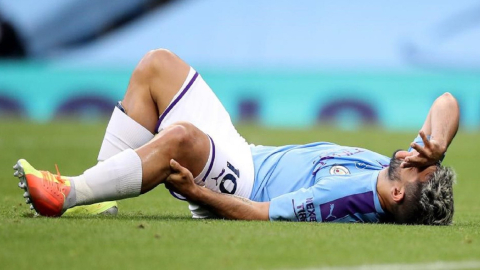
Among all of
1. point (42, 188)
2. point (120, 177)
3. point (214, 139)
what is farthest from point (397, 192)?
point (42, 188)

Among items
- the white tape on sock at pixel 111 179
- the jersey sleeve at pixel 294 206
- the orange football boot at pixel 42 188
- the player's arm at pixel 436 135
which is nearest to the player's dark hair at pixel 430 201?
the player's arm at pixel 436 135

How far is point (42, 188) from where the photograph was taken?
4961 millimetres

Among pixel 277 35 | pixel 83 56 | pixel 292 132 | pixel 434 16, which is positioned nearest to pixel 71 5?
pixel 83 56

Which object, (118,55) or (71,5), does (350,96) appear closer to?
(118,55)

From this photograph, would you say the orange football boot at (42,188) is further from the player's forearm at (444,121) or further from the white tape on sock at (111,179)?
the player's forearm at (444,121)

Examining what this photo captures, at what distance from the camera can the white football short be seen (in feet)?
17.7

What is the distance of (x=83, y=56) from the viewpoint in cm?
1883

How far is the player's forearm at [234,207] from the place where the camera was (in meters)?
5.36

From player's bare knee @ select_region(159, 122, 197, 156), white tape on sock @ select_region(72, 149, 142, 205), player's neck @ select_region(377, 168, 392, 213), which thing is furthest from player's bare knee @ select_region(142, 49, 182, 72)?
player's neck @ select_region(377, 168, 392, 213)

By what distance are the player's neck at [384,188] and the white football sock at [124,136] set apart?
1.42 m

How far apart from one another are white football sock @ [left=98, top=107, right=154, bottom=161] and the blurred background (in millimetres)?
12823

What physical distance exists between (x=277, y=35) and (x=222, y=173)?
1466cm

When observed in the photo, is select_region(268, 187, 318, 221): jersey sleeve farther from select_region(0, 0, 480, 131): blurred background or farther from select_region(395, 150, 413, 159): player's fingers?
select_region(0, 0, 480, 131): blurred background

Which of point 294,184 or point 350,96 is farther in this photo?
point 350,96
